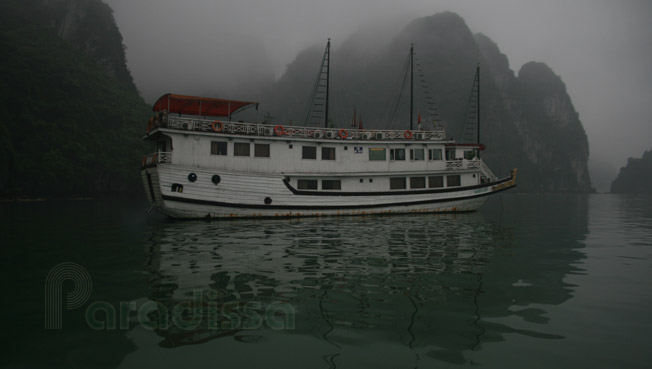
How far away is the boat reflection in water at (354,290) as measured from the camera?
4180 mm

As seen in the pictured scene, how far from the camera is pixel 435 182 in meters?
21.8

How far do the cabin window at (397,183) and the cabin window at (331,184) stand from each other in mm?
3141

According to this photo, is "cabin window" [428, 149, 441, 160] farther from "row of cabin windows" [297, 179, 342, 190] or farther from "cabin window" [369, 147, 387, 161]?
"row of cabin windows" [297, 179, 342, 190]

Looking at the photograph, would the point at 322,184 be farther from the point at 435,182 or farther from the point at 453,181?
the point at 453,181

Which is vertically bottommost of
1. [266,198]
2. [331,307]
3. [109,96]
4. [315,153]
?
[331,307]

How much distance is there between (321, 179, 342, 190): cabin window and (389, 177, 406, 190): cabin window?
10.3 ft

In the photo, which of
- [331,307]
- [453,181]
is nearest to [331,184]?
[453,181]

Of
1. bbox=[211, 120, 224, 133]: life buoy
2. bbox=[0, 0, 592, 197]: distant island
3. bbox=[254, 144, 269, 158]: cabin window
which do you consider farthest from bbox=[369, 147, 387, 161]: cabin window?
bbox=[0, 0, 592, 197]: distant island

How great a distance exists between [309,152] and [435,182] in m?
8.00

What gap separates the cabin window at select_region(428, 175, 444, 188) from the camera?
856 inches

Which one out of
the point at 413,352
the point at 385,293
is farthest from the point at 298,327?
the point at 385,293

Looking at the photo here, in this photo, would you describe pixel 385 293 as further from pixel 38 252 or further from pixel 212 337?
pixel 38 252

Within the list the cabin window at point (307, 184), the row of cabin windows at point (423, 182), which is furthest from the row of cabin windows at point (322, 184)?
the row of cabin windows at point (423, 182)

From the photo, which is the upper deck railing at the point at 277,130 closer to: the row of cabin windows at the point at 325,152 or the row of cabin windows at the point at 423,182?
the row of cabin windows at the point at 325,152
